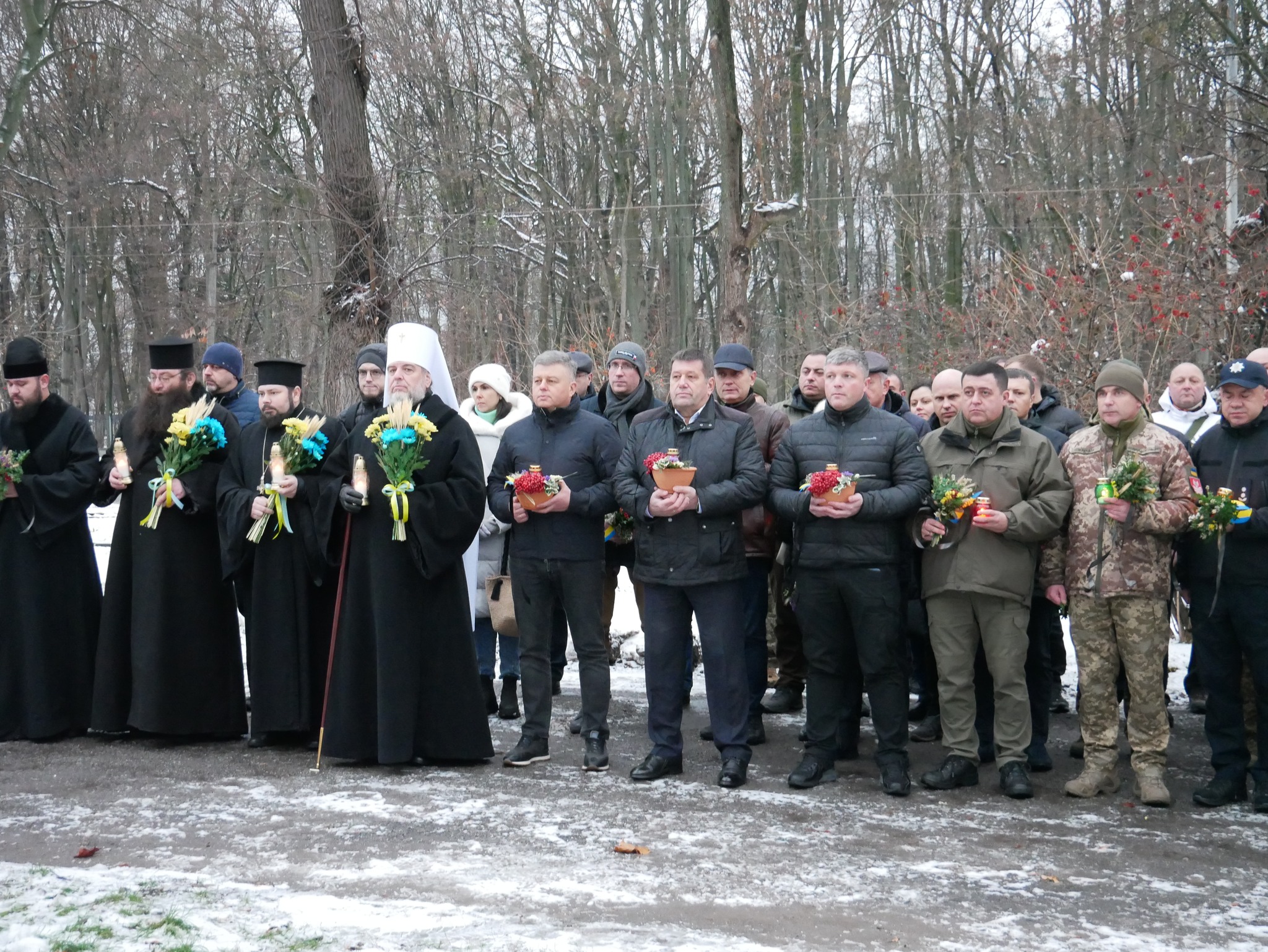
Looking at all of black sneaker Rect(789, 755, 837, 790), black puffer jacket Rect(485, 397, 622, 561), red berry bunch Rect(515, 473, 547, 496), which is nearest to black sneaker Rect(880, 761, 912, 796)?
black sneaker Rect(789, 755, 837, 790)

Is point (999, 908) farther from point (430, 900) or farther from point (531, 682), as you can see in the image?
point (531, 682)

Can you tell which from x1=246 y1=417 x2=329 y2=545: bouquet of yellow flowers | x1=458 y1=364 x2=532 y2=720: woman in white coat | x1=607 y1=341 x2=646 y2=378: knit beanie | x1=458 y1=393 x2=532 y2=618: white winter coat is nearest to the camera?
x1=246 y1=417 x2=329 y2=545: bouquet of yellow flowers

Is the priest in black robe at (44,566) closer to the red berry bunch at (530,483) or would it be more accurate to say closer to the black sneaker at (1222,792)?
the red berry bunch at (530,483)

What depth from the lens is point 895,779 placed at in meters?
6.84

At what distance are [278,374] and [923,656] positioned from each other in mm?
4473

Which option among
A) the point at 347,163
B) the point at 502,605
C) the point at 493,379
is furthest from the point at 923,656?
the point at 347,163

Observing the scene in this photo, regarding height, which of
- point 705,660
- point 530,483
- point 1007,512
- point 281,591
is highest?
point 530,483

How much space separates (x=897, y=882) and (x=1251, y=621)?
2531 mm

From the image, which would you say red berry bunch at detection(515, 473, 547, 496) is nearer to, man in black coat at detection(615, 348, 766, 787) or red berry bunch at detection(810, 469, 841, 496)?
man in black coat at detection(615, 348, 766, 787)

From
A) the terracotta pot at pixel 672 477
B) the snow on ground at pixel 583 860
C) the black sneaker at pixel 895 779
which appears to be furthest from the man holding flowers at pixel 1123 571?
the terracotta pot at pixel 672 477

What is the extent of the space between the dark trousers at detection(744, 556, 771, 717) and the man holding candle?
1.21 m

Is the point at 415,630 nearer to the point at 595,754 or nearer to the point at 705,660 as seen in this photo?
the point at 595,754

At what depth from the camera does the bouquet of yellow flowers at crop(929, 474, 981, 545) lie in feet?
22.2

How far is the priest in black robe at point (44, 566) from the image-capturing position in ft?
26.2
